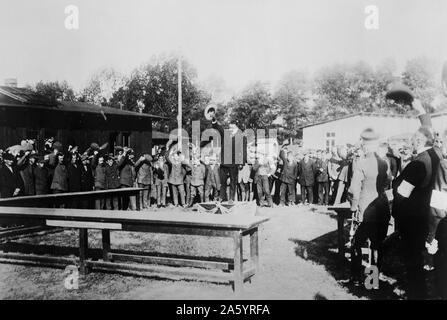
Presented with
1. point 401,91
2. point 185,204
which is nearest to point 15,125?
point 185,204

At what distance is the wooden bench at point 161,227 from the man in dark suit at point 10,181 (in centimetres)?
276

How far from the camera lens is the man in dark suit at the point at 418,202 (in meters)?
3.52

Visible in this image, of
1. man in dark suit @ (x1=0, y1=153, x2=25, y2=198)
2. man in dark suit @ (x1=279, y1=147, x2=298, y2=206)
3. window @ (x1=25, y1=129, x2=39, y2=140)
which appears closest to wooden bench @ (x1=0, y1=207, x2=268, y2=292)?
man in dark suit @ (x1=0, y1=153, x2=25, y2=198)

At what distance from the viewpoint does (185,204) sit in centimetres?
1178

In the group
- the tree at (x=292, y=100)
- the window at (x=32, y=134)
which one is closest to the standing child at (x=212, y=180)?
the window at (x=32, y=134)

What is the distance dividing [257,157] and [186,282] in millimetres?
7317

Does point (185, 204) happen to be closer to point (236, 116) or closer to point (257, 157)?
point (257, 157)

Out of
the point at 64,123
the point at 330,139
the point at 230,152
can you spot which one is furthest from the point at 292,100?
the point at 230,152

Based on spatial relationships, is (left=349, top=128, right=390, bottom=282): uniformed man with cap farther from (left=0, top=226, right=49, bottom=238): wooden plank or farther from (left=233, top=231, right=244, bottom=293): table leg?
(left=0, top=226, right=49, bottom=238): wooden plank

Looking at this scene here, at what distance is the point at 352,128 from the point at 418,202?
922 inches

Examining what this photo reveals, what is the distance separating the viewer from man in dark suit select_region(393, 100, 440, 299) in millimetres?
3518

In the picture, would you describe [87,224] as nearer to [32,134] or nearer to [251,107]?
[32,134]

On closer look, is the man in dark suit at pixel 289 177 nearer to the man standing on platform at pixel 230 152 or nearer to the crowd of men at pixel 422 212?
the man standing on platform at pixel 230 152

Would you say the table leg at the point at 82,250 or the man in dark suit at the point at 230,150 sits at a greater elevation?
the man in dark suit at the point at 230,150
